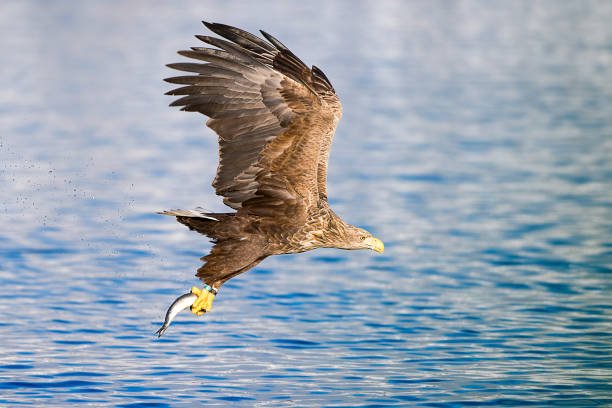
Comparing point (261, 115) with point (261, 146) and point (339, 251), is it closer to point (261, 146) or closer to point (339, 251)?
point (261, 146)

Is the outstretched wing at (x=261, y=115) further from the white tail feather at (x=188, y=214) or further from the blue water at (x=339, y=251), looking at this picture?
the blue water at (x=339, y=251)

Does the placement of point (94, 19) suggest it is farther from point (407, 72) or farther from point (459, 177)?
point (459, 177)

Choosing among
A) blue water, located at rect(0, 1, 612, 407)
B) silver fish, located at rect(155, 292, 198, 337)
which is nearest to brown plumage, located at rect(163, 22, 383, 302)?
silver fish, located at rect(155, 292, 198, 337)

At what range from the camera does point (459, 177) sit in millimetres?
20000

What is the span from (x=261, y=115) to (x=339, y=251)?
22.7 ft

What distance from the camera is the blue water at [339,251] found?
9.89 meters

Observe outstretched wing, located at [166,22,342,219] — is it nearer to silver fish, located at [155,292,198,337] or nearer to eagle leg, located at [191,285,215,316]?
eagle leg, located at [191,285,215,316]

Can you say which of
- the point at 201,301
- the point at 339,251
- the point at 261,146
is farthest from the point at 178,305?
the point at 339,251

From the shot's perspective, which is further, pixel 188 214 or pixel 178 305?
pixel 188 214

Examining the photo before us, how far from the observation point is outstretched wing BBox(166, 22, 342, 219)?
8.55 meters

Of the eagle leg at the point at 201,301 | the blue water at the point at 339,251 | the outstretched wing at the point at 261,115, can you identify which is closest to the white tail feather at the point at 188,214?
the outstretched wing at the point at 261,115

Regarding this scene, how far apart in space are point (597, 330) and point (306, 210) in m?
4.27

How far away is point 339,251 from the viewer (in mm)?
15492

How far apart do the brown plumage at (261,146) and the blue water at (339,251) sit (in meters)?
1.25
